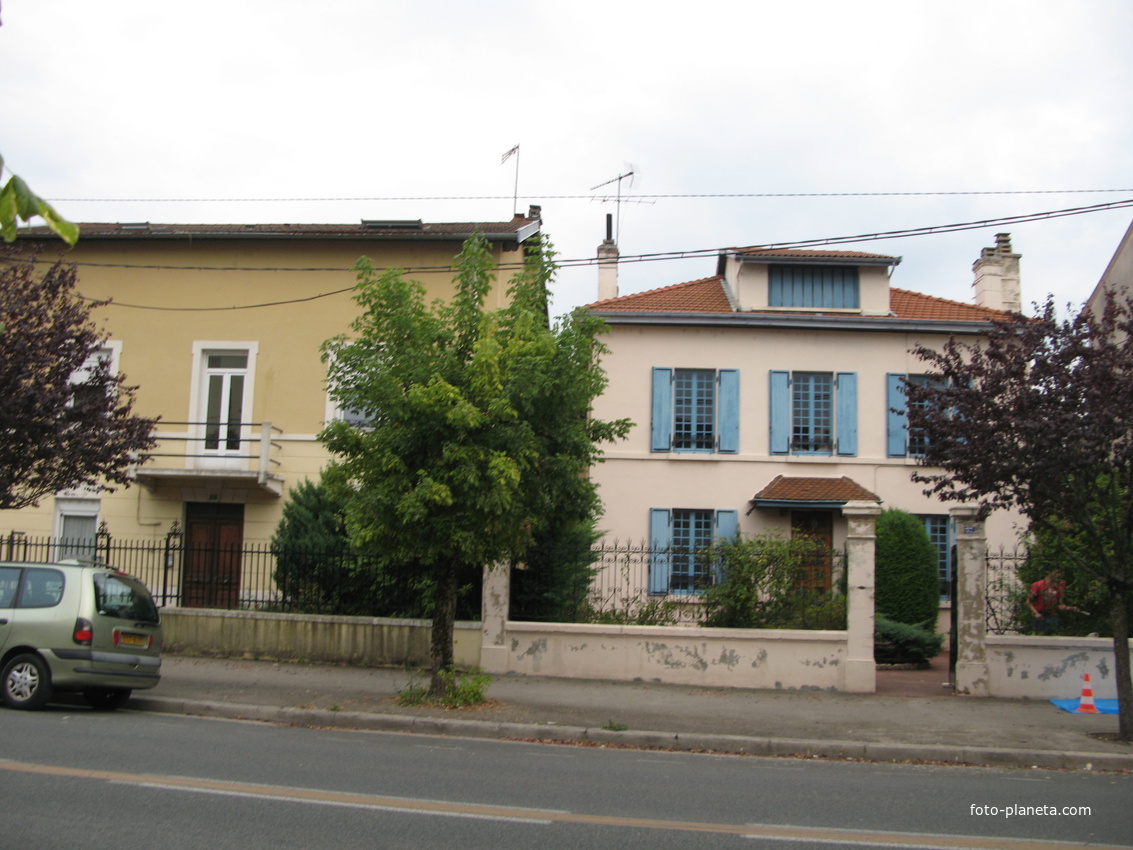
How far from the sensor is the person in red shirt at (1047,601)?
12.9m

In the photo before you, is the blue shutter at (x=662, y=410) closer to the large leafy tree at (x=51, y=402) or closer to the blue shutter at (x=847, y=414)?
the blue shutter at (x=847, y=414)

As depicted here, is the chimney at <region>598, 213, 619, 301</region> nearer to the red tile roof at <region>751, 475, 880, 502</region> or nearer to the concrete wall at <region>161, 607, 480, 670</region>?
the red tile roof at <region>751, 475, 880, 502</region>

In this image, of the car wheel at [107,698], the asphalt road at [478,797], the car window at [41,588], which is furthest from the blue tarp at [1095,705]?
the car window at [41,588]

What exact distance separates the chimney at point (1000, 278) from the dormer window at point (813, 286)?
3656 millimetres

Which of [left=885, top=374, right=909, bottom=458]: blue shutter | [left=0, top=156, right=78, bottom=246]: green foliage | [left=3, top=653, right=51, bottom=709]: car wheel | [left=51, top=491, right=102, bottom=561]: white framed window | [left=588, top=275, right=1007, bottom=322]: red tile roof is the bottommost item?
[left=3, top=653, right=51, bottom=709]: car wheel

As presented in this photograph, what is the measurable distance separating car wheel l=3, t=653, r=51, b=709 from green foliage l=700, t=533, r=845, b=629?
26.5ft

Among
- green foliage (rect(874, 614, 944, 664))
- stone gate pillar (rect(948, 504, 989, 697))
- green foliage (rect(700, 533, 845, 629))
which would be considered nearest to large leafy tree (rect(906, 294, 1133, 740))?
stone gate pillar (rect(948, 504, 989, 697))

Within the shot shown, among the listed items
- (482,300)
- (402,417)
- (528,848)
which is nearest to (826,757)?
(528,848)

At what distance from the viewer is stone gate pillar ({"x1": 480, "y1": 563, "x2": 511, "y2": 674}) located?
1328 centimetres

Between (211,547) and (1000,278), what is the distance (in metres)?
17.8

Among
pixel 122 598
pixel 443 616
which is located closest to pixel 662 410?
pixel 443 616

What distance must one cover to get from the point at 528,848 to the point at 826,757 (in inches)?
191

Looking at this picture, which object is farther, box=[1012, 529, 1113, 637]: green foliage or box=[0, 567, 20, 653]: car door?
box=[1012, 529, 1113, 637]: green foliage

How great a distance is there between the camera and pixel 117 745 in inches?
325
